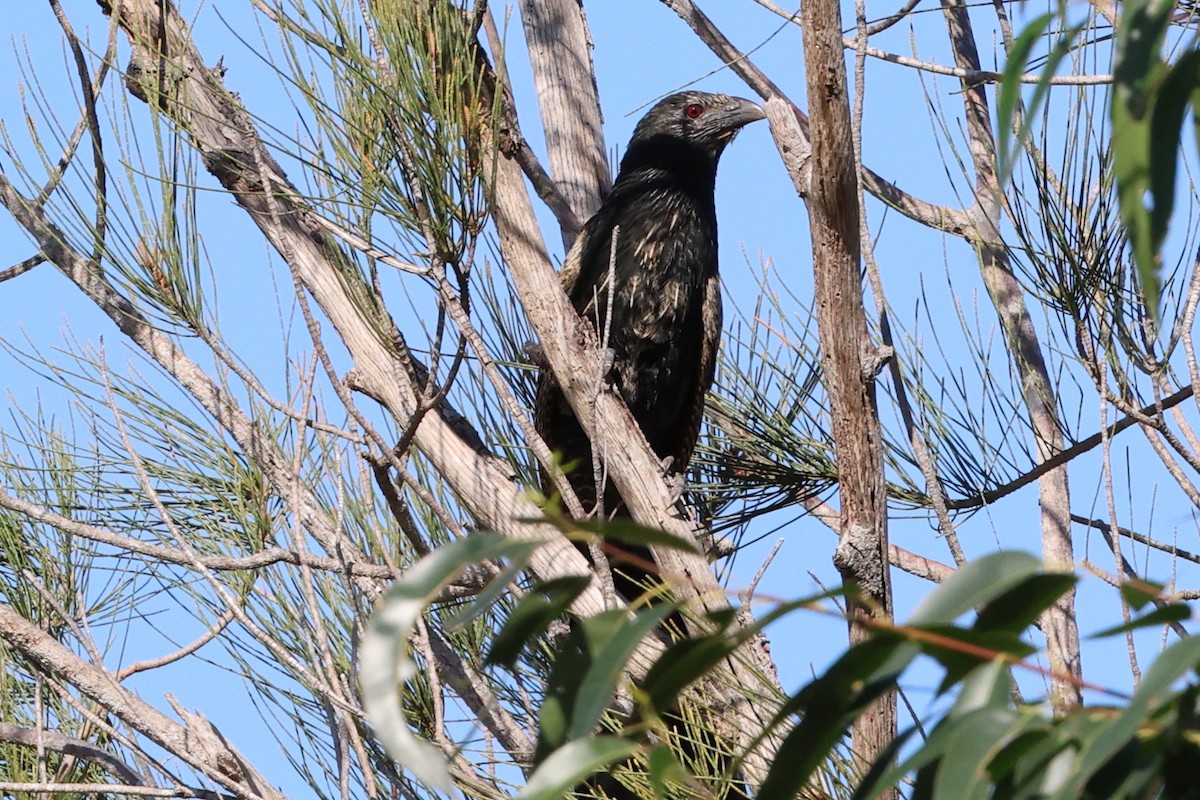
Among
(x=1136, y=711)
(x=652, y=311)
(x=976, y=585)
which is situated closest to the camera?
(x=1136, y=711)

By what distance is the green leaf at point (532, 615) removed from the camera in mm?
929

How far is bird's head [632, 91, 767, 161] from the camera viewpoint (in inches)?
161

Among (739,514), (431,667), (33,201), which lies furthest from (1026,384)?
(33,201)

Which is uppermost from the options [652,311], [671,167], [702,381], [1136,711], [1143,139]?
[671,167]

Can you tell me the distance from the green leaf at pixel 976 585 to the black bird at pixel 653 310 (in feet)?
8.94

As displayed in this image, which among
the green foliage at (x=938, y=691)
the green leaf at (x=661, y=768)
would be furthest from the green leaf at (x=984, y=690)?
the green leaf at (x=661, y=768)

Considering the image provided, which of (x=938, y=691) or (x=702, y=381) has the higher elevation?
(x=702, y=381)

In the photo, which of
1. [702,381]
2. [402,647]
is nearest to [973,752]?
[402,647]

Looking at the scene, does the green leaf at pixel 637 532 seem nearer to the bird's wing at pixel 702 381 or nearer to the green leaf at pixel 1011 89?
the green leaf at pixel 1011 89

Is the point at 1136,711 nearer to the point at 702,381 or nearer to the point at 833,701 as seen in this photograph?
the point at 833,701

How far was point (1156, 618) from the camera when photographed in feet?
2.85

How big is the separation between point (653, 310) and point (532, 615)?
9.39 feet

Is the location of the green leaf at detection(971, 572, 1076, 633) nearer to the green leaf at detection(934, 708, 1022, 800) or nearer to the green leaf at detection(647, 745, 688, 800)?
the green leaf at detection(934, 708, 1022, 800)

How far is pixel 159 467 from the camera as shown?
314 cm
